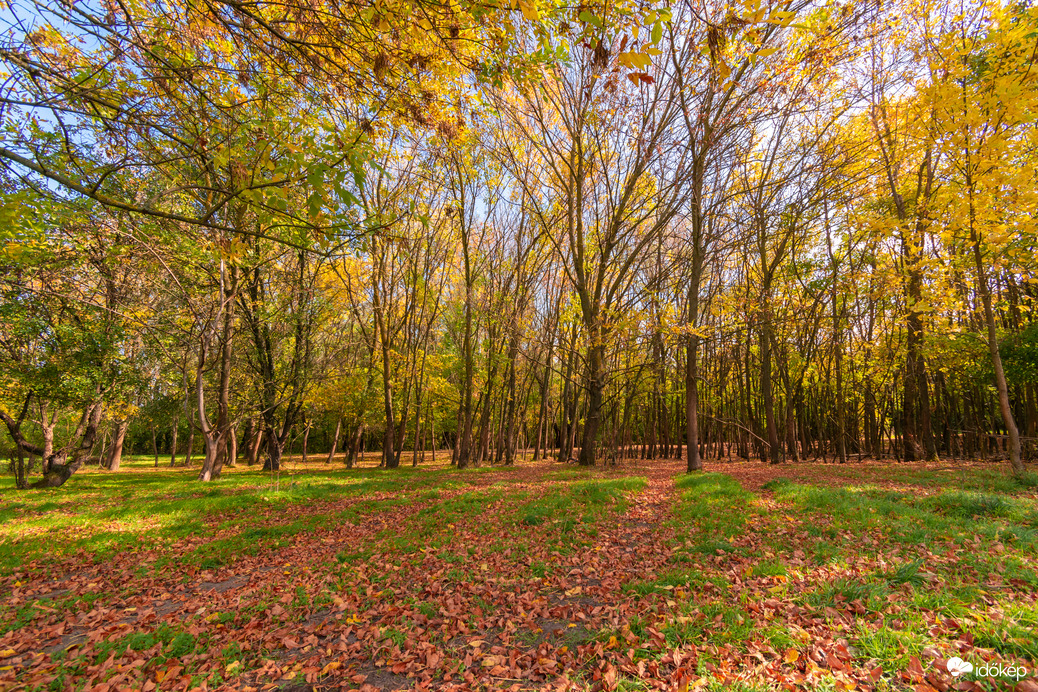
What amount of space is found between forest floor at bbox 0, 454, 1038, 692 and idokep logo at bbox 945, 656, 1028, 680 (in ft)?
0.07

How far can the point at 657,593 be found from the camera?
14.4ft

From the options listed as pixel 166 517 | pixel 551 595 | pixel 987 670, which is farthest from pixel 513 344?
pixel 987 670

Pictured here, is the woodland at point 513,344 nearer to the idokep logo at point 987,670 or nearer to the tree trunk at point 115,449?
the idokep logo at point 987,670

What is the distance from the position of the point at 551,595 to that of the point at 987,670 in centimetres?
344

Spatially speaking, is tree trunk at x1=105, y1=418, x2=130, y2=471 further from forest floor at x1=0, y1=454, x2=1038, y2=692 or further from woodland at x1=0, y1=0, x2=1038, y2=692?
forest floor at x1=0, y1=454, x2=1038, y2=692

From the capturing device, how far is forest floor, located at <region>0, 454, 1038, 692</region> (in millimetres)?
3086

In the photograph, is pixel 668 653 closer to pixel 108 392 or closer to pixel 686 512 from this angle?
pixel 686 512

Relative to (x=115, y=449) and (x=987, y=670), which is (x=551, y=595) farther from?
(x=115, y=449)

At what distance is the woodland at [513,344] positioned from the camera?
322cm

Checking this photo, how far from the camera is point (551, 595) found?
4758mm

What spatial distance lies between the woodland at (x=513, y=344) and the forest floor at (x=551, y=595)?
0.04 m

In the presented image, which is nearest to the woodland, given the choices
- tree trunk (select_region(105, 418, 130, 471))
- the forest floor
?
the forest floor

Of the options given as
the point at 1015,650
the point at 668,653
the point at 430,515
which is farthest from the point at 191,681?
the point at 1015,650

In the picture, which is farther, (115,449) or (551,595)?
(115,449)
